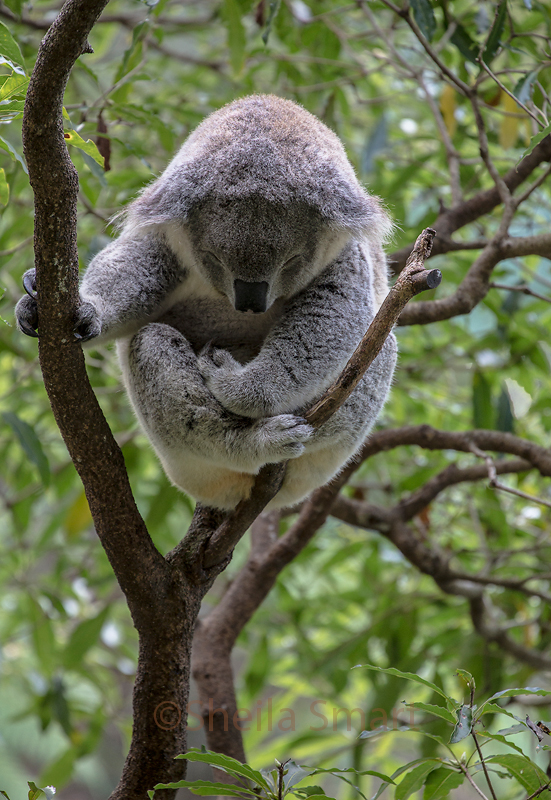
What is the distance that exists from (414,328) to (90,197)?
1.92m

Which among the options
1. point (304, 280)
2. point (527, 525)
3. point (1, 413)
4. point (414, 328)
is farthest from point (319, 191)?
point (527, 525)

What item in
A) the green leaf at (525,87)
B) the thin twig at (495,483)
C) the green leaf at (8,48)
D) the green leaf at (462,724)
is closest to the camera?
the green leaf at (462,724)

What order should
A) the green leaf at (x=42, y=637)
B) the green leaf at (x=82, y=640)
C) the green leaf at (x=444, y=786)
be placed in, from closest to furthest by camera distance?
1. the green leaf at (x=444, y=786)
2. the green leaf at (x=82, y=640)
3. the green leaf at (x=42, y=637)

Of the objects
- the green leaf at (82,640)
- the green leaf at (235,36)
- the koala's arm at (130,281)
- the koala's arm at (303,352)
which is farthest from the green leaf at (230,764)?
the green leaf at (235,36)

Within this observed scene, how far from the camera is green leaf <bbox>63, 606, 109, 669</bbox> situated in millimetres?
3158

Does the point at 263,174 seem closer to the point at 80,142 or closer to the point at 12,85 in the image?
the point at 80,142

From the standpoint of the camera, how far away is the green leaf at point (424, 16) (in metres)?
2.40

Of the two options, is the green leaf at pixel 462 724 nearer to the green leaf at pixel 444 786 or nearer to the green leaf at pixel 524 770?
the green leaf at pixel 524 770

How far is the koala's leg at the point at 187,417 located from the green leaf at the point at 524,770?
77 centimetres

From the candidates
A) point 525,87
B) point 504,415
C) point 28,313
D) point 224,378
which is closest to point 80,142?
point 28,313

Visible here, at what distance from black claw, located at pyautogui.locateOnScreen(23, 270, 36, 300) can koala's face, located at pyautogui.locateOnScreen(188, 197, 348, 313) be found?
16.3 inches

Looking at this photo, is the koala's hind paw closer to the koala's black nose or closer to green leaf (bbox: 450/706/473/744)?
the koala's black nose

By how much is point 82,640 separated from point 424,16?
8.96ft

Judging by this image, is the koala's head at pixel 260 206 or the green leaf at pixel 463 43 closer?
the koala's head at pixel 260 206
